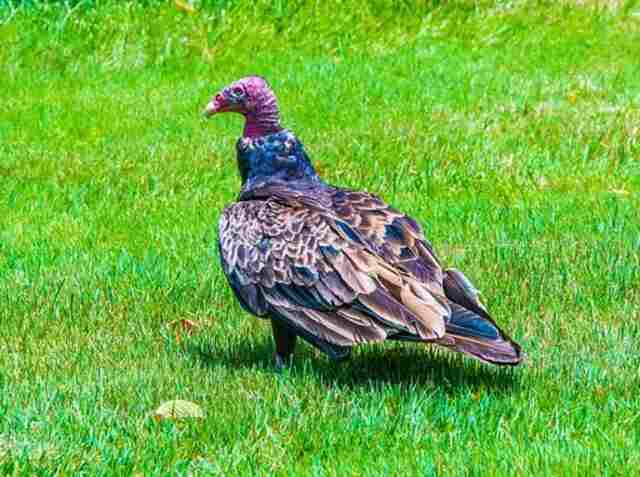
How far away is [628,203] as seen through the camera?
7.77m

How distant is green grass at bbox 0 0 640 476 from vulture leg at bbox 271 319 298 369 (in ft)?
0.21

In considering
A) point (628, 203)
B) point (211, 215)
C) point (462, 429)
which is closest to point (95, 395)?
point (462, 429)

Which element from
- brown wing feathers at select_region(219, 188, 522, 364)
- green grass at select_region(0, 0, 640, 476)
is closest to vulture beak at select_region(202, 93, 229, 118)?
brown wing feathers at select_region(219, 188, 522, 364)

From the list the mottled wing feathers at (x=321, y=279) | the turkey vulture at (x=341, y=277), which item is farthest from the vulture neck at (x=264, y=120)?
the mottled wing feathers at (x=321, y=279)

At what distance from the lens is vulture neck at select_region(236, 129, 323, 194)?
5609 millimetres

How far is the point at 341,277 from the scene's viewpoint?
4867 millimetres

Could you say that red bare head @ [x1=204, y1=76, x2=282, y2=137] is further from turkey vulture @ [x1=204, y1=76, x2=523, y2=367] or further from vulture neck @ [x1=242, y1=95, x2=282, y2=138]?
turkey vulture @ [x1=204, y1=76, x2=523, y2=367]

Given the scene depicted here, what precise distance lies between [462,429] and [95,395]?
147 cm

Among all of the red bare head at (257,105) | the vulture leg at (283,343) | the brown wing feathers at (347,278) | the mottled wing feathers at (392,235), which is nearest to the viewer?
the brown wing feathers at (347,278)

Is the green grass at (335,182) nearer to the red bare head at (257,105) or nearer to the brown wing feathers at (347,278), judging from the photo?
the brown wing feathers at (347,278)

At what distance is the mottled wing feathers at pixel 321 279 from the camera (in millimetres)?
4750

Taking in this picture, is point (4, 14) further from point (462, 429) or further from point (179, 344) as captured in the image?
point (462, 429)

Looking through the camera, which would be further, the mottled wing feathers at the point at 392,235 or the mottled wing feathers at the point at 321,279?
the mottled wing feathers at the point at 392,235

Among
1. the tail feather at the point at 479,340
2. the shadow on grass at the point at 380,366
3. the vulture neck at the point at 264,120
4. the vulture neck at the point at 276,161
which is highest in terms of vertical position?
the vulture neck at the point at 264,120
